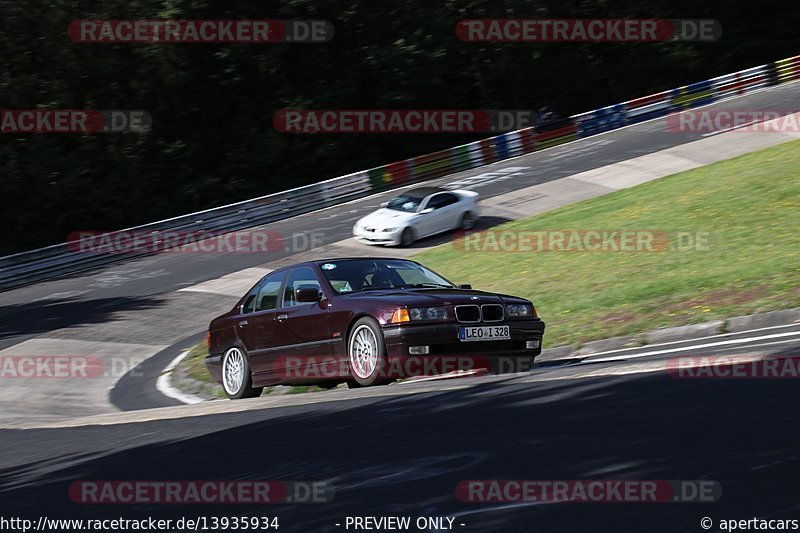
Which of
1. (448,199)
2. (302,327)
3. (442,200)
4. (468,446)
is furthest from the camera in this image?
(448,199)

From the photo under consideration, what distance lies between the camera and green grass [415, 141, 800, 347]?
1405cm

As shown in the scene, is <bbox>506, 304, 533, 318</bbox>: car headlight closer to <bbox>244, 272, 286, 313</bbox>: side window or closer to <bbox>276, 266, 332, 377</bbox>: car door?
<bbox>276, 266, 332, 377</bbox>: car door

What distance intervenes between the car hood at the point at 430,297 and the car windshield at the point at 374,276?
0.29 meters

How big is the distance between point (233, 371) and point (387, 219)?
16639mm

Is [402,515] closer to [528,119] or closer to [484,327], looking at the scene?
[484,327]

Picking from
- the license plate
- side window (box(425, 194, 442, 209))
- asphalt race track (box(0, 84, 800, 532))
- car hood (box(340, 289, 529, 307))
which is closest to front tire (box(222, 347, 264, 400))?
asphalt race track (box(0, 84, 800, 532))

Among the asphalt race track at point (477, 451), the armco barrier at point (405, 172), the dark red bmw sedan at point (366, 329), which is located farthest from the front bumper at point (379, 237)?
the asphalt race track at point (477, 451)

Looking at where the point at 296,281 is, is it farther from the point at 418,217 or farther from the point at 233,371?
the point at 418,217

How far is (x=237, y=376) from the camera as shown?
12.4 m

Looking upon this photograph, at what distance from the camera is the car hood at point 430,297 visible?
10.4 metres

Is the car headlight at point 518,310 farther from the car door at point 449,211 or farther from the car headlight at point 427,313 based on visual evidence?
the car door at point 449,211

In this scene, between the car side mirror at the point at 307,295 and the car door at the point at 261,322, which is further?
the car door at the point at 261,322

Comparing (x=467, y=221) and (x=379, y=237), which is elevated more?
(x=467, y=221)

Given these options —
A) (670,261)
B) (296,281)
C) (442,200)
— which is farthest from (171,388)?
(442,200)
